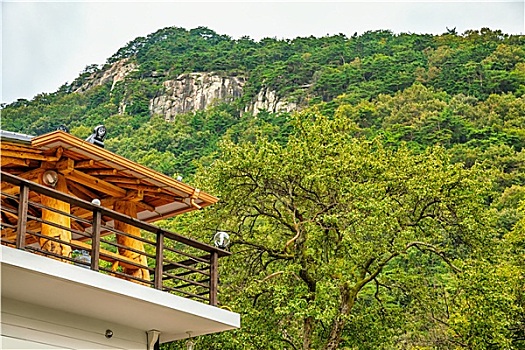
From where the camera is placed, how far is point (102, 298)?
24.7 feet

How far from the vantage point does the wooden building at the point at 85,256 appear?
6.91 meters

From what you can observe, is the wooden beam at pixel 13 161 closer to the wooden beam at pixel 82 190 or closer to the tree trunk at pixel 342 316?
the wooden beam at pixel 82 190

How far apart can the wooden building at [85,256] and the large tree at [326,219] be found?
6.53 meters

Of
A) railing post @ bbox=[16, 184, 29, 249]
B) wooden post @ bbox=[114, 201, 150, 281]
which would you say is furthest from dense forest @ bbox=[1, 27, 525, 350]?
railing post @ bbox=[16, 184, 29, 249]

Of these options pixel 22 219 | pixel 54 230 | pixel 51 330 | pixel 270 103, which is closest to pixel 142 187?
pixel 54 230

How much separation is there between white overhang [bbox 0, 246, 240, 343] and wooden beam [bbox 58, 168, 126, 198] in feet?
5.55

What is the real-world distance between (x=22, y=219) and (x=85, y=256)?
108 inches

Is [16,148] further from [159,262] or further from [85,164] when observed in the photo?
[159,262]

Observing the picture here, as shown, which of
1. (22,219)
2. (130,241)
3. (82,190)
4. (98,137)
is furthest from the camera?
(130,241)

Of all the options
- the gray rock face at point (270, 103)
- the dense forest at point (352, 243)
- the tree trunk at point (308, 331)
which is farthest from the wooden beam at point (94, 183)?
the gray rock face at point (270, 103)

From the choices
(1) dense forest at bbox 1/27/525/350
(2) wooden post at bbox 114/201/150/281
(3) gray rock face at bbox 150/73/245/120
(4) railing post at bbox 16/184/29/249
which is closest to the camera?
(4) railing post at bbox 16/184/29/249

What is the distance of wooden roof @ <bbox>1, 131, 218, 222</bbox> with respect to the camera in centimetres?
808

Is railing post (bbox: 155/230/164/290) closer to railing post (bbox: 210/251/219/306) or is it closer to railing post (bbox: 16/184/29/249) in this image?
railing post (bbox: 210/251/219/306)

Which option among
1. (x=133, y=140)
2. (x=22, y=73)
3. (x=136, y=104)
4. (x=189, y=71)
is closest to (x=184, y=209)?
(x=22, y=73)
